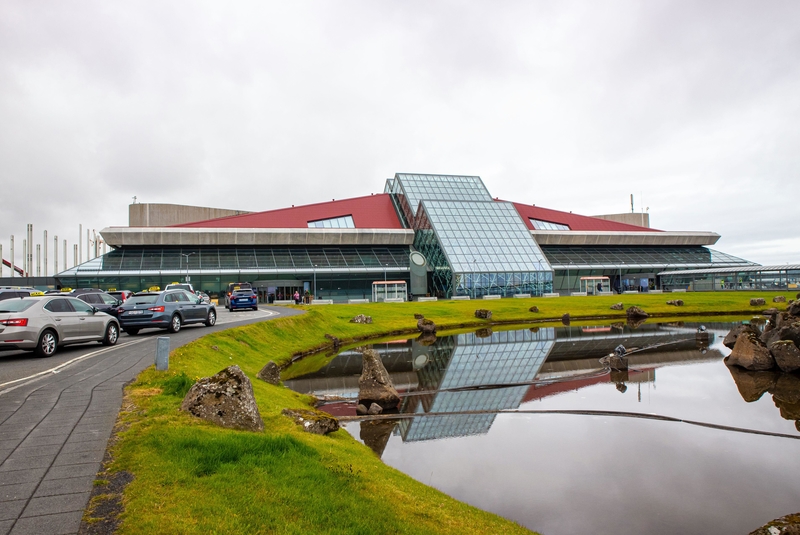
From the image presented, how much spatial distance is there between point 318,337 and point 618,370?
50.9 feet

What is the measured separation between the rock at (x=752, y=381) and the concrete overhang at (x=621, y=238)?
61.4 metres

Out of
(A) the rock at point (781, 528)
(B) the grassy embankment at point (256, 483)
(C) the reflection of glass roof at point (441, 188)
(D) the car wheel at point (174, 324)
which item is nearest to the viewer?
(B) the grassy embankment at point (256, 483)

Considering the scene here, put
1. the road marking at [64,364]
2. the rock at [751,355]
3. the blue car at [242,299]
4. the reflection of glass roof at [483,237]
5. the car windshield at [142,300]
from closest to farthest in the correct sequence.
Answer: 1. the road marking at [64,364]
2. the rock at [751,355]
3. the car windshield at [142,300]
4. the blue car at [242,299]
5. the reflection of glass roof at [483,237]

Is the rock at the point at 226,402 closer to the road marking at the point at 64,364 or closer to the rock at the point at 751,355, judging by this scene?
the road marking at the point at 64,364

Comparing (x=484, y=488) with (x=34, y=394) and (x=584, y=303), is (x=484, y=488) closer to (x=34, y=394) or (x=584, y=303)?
(x=34, y=394)

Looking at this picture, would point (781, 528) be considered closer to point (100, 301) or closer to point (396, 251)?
point (100, 301)

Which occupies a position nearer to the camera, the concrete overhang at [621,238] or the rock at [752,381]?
the rock at [752,381]

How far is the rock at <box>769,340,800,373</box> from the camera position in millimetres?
17859

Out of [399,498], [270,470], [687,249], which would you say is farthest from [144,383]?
[687,249]

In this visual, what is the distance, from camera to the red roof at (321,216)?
2879 inches

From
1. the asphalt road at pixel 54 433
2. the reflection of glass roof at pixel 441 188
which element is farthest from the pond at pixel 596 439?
the reflection of glass roof at pixel 441 188

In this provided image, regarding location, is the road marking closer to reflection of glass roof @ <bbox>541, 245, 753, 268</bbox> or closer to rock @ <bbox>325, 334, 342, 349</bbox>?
rock @ <bbox>325, 334, 342, 349</bbox>

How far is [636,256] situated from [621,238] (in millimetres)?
3809

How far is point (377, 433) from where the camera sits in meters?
12.0
